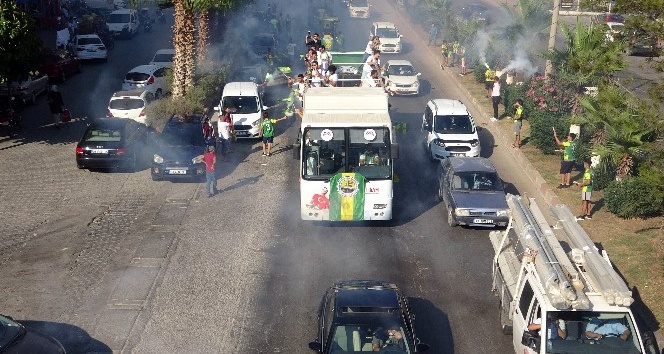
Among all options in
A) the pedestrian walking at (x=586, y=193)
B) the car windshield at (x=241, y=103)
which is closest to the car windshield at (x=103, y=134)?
the car windshield at (x=241, y=103)

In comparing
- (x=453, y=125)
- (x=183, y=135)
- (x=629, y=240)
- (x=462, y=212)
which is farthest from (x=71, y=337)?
(x=453, y=125)

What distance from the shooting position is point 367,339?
12.6m

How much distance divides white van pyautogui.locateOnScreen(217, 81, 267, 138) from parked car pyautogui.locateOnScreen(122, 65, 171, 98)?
657cm

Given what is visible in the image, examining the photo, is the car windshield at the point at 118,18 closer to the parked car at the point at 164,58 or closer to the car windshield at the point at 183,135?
the parked car at the point at 164,58

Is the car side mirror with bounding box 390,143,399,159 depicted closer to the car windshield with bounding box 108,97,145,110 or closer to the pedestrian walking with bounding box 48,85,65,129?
the car windshield with bounding box 108,97,145,110

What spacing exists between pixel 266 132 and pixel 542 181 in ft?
30.4

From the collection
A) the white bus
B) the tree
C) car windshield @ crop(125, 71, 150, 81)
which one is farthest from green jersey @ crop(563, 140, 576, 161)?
car windshield @ crop(125, 71, 150, 81)

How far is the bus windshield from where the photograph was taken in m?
19.5

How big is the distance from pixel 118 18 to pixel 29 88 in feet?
73.0

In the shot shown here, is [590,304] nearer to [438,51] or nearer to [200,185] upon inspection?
[200,185]

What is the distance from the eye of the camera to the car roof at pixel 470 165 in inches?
853

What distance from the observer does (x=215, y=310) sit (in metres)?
16.1

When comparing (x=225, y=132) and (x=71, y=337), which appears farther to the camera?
(x=225, y=132)

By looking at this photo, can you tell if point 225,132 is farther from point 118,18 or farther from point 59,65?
point 118,18
